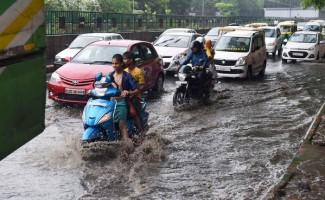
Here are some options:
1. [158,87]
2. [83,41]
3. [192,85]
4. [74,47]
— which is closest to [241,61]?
[158,87]

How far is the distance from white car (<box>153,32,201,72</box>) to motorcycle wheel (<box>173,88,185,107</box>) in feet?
16.4

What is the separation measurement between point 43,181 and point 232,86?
36.5ft

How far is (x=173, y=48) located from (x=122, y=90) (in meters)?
11.8

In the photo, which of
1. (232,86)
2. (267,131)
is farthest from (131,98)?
(232,86)

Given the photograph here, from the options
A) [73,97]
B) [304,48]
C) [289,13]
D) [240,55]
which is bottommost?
[73,97]

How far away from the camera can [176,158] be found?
8.30m

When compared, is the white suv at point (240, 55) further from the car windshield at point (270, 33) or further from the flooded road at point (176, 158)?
the car windshield at point (270, 33)

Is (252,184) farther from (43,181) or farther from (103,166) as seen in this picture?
(43,181)

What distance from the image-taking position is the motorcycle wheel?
12830mm

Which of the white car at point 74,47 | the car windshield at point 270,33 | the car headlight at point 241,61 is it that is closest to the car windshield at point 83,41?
the white car at point 74,47

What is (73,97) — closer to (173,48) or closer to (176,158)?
(176,158)

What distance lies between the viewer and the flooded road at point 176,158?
6.63 m

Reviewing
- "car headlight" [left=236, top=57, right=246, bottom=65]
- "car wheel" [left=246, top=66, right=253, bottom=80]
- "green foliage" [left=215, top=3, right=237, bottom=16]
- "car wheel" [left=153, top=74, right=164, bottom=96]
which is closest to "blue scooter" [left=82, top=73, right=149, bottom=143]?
"car wheel" [left=153, top=74, right=164, bottom=96]

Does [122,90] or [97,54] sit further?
[97,54]
